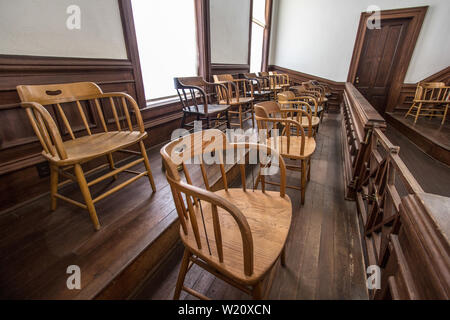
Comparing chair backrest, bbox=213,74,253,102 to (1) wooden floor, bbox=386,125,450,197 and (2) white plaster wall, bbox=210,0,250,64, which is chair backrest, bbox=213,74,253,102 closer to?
(2) white plaster wall, bbox=210,0,250,64

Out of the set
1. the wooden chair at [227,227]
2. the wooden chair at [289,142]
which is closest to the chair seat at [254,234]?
the wooden chair at [227,227]

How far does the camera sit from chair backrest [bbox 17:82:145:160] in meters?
A: 0.89

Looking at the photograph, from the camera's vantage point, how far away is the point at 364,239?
1.20 m

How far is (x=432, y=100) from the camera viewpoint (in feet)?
12.7

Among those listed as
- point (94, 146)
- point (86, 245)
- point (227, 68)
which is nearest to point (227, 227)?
point (86, 245)

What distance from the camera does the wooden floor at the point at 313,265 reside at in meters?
0.95

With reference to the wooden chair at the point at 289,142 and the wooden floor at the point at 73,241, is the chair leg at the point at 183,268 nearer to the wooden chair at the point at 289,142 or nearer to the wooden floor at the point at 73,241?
the wooden floor at the point at 73,241

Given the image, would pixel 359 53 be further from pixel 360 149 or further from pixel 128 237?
pixel 128 237

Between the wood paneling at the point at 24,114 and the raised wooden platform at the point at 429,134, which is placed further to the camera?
the raised wooden platform at the point at 429,134

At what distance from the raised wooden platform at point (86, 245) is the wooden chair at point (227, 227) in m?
0.28

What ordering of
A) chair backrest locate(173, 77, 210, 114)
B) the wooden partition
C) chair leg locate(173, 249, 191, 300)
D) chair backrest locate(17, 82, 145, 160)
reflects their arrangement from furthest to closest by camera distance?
1. chair backrest locate(173, 77, 210, 114)
2. chair backrest locate(17, 82, 145, 160)
3. chair leg locate(173, 249, 191, 300)
4. the wooden partition

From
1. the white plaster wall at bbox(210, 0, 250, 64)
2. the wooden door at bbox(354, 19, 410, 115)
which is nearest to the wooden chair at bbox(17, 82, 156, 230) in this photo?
the white plaster wall at bbox(210, 0, 250, 64)

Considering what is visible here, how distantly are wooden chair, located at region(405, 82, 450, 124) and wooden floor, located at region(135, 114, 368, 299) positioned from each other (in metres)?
3.94
